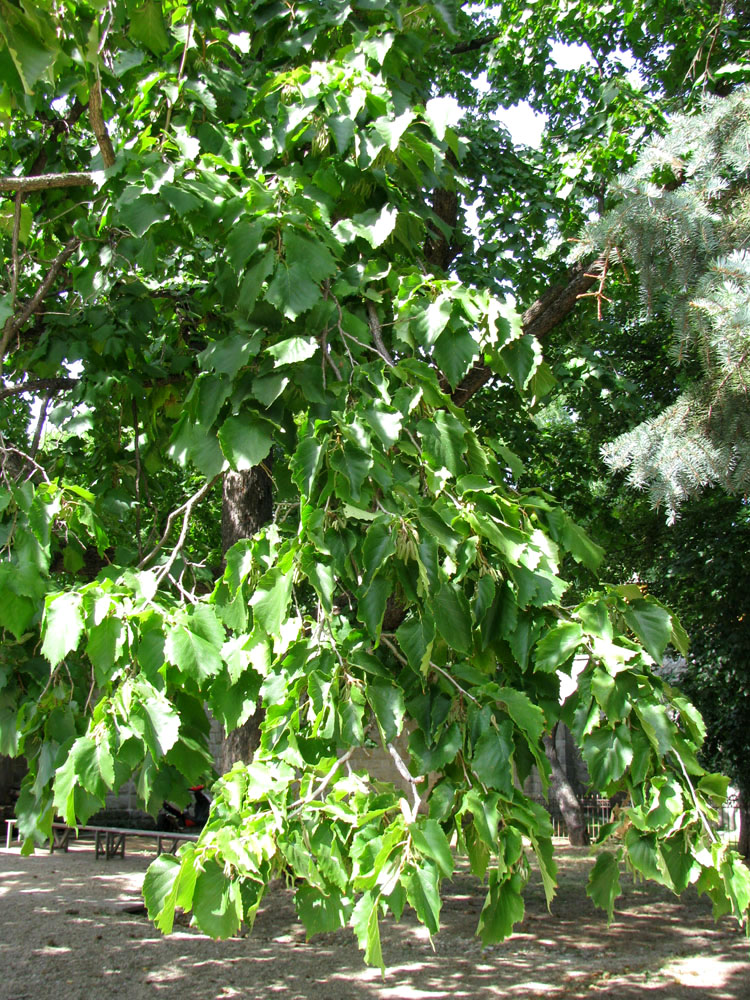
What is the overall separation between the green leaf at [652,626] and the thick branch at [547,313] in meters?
3.12

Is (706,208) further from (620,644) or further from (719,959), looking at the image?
(719,959)

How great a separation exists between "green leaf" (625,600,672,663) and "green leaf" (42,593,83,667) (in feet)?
4.38

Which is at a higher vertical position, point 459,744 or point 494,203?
point 494,203

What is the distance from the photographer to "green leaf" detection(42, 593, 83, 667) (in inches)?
85.0

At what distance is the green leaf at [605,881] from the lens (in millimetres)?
2137

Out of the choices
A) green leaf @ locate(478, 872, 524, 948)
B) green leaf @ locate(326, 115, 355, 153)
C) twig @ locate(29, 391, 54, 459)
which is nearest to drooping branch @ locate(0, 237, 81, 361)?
twig @ locate(29, 391, 54, 459)

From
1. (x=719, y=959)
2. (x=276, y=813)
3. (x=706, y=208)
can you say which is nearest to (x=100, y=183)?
(x=276, y=813)

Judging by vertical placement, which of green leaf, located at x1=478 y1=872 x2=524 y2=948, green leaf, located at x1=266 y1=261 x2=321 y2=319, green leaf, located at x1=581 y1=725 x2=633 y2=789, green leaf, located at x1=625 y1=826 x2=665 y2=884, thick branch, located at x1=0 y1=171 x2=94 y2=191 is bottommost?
green leaf, located at x1=478 y1=872 x2=524 y2=948

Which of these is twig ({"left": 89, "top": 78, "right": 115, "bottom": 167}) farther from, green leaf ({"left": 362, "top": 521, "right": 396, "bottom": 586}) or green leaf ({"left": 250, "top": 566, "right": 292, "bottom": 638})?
green leaf ({"left": 362, "top": 521, "right": 396, "bottom": 586})

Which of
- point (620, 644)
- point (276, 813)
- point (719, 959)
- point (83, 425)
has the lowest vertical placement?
point (719, 959)

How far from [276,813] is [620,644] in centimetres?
92

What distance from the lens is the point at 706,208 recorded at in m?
3.88

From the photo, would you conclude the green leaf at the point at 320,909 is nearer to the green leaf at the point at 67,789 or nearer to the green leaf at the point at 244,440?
the green leaf at the point at 67,789

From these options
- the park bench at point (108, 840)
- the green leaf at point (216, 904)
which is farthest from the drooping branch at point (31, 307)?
the park bench at point (108, 840)
